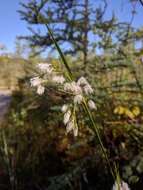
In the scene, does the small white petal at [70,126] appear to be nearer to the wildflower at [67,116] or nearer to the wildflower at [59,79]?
the wildflower at [67,116]

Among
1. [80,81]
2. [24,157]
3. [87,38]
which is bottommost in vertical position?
[24,157]

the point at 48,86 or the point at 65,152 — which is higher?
the point at 48,86

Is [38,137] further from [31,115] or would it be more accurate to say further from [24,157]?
[31,115]

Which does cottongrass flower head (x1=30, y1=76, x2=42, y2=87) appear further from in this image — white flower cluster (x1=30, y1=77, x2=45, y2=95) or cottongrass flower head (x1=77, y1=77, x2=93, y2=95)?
cottongrass flower head (x1=77, y1=77, x2=93, y2=95)

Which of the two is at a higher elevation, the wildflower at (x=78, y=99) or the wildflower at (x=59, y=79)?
the wildflower at (x=59, y=79)

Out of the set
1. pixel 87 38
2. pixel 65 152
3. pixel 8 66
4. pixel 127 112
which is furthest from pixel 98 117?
pixel 8 66

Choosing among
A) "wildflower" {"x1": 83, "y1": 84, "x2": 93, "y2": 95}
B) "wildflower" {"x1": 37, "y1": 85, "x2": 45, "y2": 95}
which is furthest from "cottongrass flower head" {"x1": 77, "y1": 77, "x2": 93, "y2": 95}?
"wildflower" {"x1": 37, "y1": 85, "x2": 45, "y2": 95}

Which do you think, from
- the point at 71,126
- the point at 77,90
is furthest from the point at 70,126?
the point at 77,90

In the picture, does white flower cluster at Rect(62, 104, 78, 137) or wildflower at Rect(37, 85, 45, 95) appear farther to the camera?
wildflower at Rect(37, 85, 45, 95)

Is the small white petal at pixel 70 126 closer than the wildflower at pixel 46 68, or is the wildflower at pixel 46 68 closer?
the small white petal at pixel 70 126

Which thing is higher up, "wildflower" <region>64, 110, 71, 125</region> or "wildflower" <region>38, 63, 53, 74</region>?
"wildflower" <region>38, 63, 53, 74</region>

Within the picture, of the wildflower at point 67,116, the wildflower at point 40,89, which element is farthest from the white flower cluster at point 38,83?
the wildflower at point 67,116
